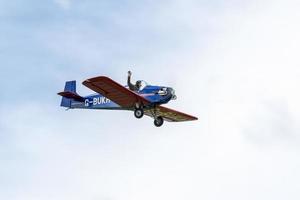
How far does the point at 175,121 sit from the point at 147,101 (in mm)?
7046

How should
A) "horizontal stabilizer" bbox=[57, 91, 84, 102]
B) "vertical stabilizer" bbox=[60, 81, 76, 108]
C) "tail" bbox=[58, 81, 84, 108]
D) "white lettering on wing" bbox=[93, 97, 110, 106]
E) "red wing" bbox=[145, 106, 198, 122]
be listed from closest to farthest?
"white lettering on wing" bbox=[93, 97, 110, 106]
"red wing" bbox=[145, 106, 198, 122]
"horizontal stabilizer" bbox=[57, 91, 84, 102]
"tail" bbox=[58, 81, 84, 108]
"vertical stabilizer" bbox=[60, 81, 76, 108]

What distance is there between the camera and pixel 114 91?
41.9 metres

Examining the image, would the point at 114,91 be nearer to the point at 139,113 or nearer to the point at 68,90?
the point at 139,113

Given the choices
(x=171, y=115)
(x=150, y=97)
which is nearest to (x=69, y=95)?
(x=150, y=97)

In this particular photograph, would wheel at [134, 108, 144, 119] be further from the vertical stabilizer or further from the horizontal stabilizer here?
the vertical stabilizer

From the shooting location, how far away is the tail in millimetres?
46156

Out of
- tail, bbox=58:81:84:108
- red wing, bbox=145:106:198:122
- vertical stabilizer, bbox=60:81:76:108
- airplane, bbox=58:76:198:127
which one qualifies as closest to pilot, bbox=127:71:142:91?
airplane, bbox=58:76:198:127

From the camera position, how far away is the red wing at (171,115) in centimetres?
4562

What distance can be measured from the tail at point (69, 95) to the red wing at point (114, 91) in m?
4.46

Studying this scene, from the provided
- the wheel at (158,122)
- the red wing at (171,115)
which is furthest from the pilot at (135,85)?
the wheel at (158,122)

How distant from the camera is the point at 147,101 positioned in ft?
139

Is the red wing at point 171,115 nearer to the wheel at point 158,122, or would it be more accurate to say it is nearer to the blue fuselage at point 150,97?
the wheel at point 158,122

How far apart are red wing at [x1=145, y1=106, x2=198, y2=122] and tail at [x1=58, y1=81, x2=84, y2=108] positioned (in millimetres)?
6017

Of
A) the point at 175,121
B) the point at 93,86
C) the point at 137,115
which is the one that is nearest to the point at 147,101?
the point at 137,115
